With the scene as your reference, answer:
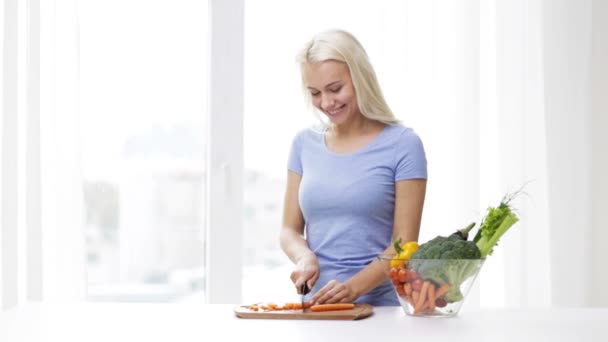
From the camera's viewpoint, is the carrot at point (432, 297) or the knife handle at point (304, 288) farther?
the knife handle at point (304, 288)

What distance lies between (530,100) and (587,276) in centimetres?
83

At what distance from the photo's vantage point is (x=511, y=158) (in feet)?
12.2

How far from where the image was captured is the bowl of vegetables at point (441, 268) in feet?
6.07

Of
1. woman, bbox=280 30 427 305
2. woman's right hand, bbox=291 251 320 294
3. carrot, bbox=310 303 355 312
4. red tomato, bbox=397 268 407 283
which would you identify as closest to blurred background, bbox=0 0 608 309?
woman, bbox=280 30 427 305

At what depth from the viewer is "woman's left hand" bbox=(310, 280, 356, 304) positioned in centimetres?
213

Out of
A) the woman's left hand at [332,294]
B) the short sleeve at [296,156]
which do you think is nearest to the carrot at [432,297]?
the woman's left hand at [332,294]

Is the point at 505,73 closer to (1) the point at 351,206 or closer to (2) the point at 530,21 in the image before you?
(2) the point at 530,21

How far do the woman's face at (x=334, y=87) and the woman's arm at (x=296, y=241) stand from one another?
28 cm

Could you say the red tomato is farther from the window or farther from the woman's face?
the window

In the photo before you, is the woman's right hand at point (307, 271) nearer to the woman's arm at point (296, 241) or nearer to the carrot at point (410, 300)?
the woman's arm at point (296, 241)

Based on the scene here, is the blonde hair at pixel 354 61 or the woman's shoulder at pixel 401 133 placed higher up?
the blonde hair at pixel 354 61

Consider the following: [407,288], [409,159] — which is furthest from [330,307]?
[409,159]

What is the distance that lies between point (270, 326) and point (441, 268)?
40 cm

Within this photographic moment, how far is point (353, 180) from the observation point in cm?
247
